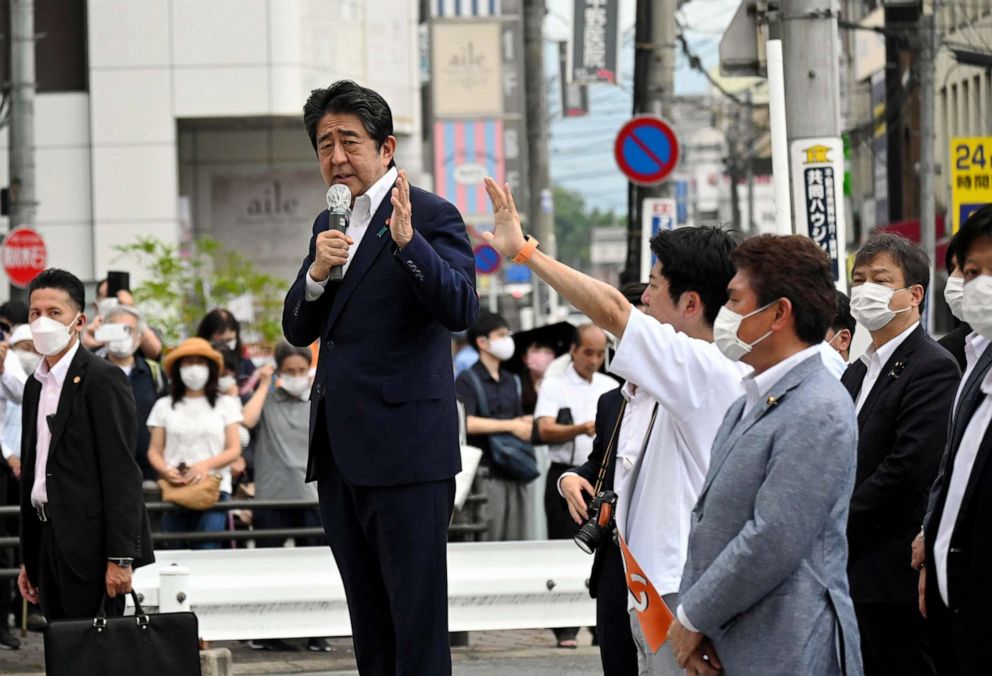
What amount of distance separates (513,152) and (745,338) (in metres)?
32.4

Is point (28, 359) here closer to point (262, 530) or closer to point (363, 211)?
point (262, 530)

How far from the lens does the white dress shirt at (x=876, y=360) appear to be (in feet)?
20.8

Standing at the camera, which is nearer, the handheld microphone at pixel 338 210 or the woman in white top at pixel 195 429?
the handheld microphone at pixel 338 210

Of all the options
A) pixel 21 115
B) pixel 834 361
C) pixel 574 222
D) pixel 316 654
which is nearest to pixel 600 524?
pixel 834 361

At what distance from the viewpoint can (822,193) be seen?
9.65 metres

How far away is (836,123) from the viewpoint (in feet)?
32.3

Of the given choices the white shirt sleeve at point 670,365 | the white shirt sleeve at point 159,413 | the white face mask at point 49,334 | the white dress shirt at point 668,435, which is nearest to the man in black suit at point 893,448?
the white dress shirt at point 668,435

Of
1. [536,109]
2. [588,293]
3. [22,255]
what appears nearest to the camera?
[588,293]

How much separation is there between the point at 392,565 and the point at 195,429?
5.72 meters

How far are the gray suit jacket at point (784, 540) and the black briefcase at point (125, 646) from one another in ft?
10.9

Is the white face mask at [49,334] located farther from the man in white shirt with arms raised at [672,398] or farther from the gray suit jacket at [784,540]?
the gray suit jacket at [784,540]

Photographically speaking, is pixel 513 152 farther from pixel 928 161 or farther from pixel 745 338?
pixel 745 338

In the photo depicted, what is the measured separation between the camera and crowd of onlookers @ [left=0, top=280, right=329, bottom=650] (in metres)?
10.8

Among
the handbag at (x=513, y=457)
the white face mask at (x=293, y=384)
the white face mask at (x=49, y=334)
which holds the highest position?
the white face mask at (x=49, y=334)
